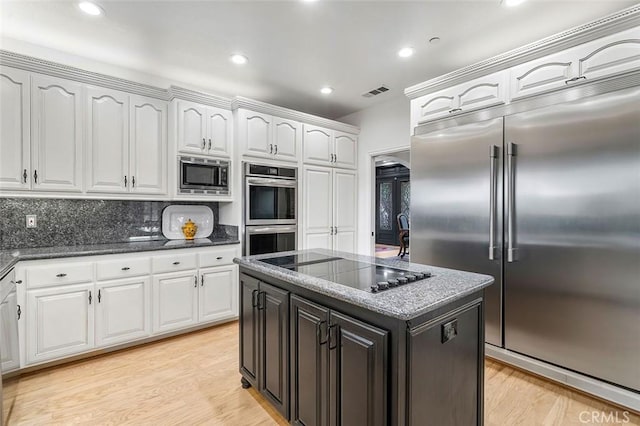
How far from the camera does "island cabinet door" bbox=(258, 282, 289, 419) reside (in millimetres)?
1767

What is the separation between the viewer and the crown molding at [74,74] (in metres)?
2.48

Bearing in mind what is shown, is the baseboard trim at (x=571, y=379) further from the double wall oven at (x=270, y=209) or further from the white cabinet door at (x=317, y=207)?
the double wall oven at (x=270, y=209)

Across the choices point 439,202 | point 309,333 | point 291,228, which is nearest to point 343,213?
point 291,228

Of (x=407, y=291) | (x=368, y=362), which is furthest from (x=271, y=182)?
(x=368, y=362)

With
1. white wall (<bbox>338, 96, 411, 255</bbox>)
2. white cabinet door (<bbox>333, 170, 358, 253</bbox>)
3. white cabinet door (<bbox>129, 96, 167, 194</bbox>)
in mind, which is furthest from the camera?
white cabinet door (<bbox>333, 170, 358, 253</bbox>)

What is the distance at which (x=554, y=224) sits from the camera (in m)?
2.21

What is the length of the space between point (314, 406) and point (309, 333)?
0.36 m

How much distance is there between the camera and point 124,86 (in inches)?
119

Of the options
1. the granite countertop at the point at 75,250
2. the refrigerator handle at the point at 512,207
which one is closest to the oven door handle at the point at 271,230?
the granite countertop at the point at 75,250

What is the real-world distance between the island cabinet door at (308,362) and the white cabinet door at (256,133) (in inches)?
93.2

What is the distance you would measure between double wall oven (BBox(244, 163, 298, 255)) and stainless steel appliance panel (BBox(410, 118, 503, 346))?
154 cm

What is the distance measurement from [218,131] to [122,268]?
1.74 m

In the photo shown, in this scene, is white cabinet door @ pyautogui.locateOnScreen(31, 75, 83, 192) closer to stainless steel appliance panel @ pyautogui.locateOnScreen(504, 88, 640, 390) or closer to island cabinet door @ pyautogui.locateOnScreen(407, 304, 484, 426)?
island cabinet door @ pyautogui.locateOnScreen(407, 304, 484, 426)

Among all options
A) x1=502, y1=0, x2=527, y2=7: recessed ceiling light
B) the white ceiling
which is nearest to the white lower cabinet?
the white ceiling
